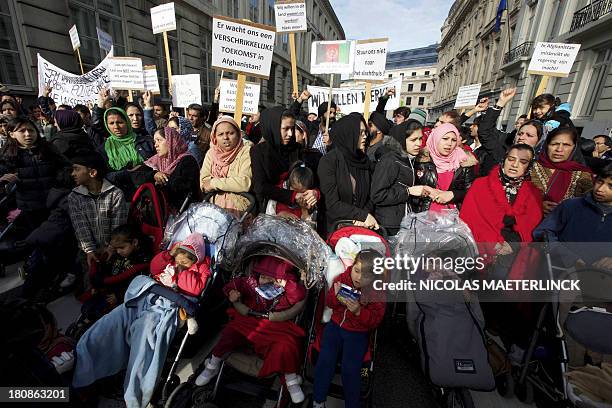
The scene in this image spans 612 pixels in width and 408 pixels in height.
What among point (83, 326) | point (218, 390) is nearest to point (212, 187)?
point (83, 326)

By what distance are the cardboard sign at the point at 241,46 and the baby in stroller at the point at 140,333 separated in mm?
2913

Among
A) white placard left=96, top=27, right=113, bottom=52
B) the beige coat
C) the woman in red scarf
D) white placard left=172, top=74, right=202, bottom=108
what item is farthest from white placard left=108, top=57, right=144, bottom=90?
the woman in red scarf

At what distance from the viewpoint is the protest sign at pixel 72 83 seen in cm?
645

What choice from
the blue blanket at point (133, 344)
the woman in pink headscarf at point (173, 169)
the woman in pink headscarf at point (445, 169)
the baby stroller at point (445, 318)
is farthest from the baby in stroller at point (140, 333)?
the woman in pink headscarf at point (445, 169)

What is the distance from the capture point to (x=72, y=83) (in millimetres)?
6566

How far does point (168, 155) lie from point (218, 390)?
2.70 meters

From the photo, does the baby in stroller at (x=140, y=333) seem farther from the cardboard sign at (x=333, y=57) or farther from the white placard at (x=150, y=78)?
the white placard at (x=150, y=78)

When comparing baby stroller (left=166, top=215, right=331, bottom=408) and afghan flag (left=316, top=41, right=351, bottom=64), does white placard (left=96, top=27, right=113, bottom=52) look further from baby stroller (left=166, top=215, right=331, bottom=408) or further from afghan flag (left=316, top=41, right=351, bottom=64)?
baby stroller (left=166, top=215, right=331, bottom=408)

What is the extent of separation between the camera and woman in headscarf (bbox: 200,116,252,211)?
303cm

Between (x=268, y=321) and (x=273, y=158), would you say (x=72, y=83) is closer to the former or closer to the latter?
(x=273, y=158)

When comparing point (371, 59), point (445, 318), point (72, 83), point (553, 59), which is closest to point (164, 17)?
point (72, 83)

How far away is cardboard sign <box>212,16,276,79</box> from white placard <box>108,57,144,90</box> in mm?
3114

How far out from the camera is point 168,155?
3.42 m

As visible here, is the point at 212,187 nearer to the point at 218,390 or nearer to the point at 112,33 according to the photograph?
the point at 218,390
